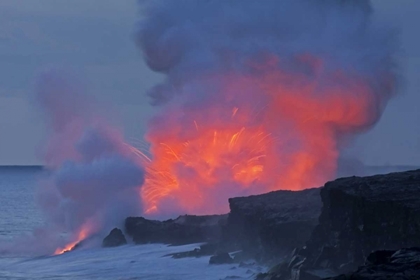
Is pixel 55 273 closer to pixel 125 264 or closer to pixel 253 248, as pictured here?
pixel 125 264

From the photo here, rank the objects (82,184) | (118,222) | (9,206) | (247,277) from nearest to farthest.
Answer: (247,277)
(118,222)
(82,184)
(9,206)

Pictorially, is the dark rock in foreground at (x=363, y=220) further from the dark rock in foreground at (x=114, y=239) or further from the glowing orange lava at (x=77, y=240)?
the glowing orange lava at (x=77, y=240)

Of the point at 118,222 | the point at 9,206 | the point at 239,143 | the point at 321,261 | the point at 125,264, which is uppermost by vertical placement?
the point at 9,206

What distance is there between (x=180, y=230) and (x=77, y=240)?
13.8 meters

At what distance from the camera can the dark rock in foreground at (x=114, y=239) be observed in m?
56.9

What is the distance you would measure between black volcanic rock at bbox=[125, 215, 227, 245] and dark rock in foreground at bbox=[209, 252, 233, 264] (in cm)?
734

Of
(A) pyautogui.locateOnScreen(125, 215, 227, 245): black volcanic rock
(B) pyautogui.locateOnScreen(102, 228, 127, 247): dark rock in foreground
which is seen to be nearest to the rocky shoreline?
(A) pyautogui.locateOnScreen(125, 215, 227, 245): black volcanic rock

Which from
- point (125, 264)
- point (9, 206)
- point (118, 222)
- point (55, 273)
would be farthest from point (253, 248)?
point (9, 206)

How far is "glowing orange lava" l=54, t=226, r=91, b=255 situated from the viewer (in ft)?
204

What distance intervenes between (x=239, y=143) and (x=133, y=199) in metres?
9.41

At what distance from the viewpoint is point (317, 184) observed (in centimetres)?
6769

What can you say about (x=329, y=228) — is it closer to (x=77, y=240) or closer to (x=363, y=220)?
(x=363, y=220)

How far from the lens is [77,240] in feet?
211

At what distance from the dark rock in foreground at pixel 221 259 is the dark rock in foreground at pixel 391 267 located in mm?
22923
